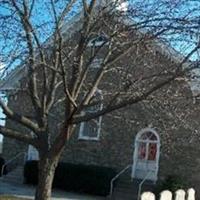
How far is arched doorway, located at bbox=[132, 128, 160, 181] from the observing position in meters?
26.1

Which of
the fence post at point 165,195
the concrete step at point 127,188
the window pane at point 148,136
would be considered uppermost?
the window pane at point 148,136

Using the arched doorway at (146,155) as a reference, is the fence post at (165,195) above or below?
below

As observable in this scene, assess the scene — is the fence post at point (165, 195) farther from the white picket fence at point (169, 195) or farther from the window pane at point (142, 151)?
the window pane at point (142, 151)

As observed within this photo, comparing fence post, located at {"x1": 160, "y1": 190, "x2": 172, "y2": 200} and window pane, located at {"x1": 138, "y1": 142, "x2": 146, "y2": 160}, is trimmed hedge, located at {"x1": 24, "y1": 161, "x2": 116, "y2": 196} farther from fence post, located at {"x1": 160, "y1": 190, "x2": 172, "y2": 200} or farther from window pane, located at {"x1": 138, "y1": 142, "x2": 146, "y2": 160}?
fence post, located at {"x1": 160, "y1": 190, "x2": 172, "y2": 200}

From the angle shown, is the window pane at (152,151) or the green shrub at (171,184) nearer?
the green shrub at (171,184)

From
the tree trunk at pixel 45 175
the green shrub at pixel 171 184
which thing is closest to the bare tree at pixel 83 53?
the tree trunk at pixel 45 175

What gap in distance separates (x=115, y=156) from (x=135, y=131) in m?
1.45

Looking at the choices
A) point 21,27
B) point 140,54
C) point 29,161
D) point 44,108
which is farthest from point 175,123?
point 29,161

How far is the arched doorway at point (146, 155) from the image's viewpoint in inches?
1026

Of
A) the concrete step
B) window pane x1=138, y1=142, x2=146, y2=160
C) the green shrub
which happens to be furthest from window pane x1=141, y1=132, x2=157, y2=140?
the green shrub

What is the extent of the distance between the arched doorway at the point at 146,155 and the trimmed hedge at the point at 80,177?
1.26 meters

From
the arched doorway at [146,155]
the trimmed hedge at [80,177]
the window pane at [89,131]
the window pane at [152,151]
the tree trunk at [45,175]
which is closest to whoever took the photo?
the tree trunk at [45,175]

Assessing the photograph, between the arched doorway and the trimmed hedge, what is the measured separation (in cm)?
126

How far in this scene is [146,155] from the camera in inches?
1044
